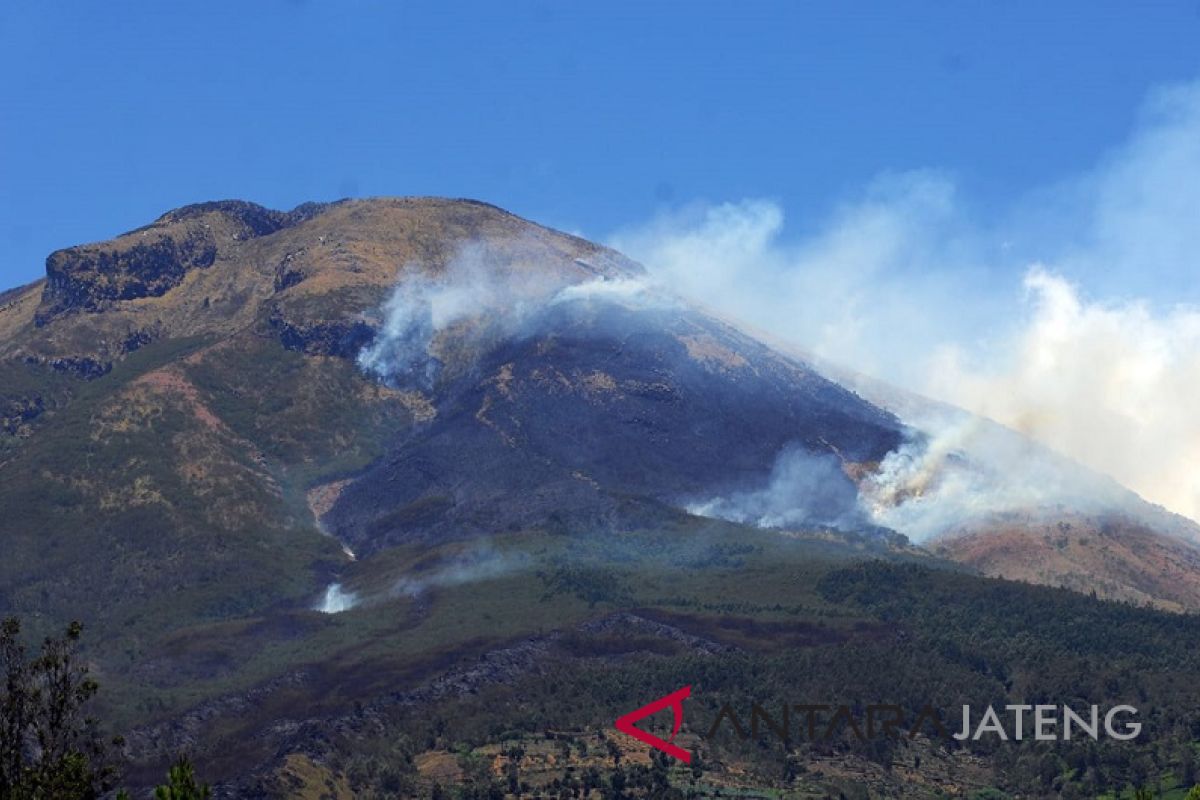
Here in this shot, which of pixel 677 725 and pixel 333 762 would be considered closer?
pixel 333 762

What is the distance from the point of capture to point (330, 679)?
19625 cm

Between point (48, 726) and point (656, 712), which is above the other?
point (656, 712)

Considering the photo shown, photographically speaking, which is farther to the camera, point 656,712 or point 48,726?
point 656,712

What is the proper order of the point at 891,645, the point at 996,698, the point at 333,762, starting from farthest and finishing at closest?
the point at 891,645 → the point at 996,698 → the point at 333,762

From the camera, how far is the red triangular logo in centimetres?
16600

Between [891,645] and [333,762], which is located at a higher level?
[891,645]

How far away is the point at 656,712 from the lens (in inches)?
6939

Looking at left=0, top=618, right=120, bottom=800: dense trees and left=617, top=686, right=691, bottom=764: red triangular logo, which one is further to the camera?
left=617, top=686, right=691, bottom=764: red triangular logo

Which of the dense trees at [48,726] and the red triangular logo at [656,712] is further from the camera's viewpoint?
the red triangular logo at [656,712]

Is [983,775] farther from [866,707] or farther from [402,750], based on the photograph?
[402,750]

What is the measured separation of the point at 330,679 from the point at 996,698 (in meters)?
69.2

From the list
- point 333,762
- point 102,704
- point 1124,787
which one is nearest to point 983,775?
point 1124,787

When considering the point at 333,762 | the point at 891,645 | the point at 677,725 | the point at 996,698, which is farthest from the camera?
the point at 891,645

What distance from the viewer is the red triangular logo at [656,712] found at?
545ft
